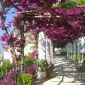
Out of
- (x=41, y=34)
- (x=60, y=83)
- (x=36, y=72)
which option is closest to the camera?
(x=60, y=83)

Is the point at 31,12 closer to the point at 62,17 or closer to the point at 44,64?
the point at 62,17

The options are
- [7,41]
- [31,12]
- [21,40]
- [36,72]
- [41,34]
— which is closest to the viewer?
[31,12]

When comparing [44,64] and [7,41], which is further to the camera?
[44,64]

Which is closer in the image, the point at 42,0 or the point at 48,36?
the point at 42,0

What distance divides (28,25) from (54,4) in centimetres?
302

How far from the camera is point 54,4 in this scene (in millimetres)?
11148

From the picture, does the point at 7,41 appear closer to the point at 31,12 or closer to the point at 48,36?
the point at 31,12

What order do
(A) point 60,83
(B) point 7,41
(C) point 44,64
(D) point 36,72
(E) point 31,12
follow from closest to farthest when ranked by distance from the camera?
1. (E) point 31,12
2. (B) point 7,41
3. (A) point 60,83
4. (D) point 36,72
5. (C) point 44,64

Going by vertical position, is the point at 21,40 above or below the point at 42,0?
below

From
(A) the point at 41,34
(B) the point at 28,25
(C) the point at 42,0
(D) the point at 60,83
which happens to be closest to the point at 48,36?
(A) the point at 41,34

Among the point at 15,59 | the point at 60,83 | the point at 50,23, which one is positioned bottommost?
the point at 60,83

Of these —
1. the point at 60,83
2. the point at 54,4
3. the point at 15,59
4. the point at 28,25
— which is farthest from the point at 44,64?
the point at 54,4

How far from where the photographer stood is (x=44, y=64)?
71.4 feet

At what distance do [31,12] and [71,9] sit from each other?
128cm
